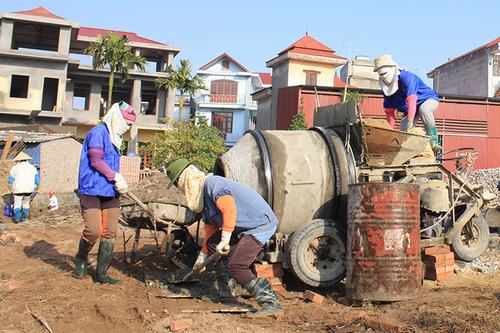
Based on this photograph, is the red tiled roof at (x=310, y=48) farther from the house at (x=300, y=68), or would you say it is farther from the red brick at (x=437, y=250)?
the red brick at (x=437, y=250)

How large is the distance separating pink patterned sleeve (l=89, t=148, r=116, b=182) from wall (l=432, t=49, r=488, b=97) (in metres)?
31.9

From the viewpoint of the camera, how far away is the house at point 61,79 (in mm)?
28625

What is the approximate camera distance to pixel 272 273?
513cm

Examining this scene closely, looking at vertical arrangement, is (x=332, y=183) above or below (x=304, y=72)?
below

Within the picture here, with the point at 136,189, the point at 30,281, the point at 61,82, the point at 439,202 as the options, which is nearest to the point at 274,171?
the point at 439,202

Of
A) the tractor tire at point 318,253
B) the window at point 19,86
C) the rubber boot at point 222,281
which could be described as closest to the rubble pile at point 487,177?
the tractor tire at point 318,253

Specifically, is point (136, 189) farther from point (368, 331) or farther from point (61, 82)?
point (61, 82)

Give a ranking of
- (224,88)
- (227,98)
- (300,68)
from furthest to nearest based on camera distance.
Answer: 1. (224,88)
2. (227,98)
3. (300,68)

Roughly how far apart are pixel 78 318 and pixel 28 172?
912cm

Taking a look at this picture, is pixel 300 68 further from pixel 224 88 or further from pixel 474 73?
pixel 474 73

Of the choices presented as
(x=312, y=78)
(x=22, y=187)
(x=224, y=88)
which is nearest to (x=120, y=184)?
(x=22, y=187)

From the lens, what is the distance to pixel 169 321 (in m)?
3.80

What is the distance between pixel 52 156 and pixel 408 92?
16.6 m

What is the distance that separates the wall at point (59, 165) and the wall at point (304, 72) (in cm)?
1622
